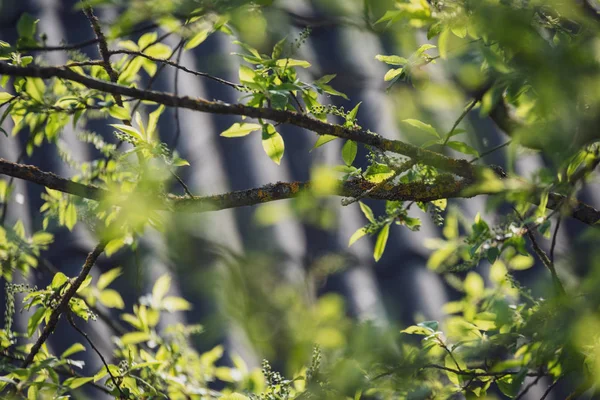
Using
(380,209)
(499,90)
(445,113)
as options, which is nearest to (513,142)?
(499,90)

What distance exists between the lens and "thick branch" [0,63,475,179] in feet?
1.77

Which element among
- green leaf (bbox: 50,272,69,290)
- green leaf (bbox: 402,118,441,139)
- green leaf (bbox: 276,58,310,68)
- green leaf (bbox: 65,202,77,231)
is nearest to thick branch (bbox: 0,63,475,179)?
green leaf (bbox: 402,118,441,139)

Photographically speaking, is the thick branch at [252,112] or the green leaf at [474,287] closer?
the thick branch at [252,112]

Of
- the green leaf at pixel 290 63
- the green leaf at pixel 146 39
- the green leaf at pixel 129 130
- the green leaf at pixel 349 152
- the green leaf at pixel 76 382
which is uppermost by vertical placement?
the green leaf at pixel 146 39

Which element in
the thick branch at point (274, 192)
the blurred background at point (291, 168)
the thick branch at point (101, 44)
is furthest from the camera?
the blurred background at point (291, 168)

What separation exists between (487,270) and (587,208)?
0.65 m

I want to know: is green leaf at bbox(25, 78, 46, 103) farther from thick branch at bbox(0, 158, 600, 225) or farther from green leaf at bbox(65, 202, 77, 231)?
green leaf at bbox(65, 202, 77, 231)

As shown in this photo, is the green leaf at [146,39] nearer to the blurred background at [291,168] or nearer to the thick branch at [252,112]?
the blurred background at [291,168]

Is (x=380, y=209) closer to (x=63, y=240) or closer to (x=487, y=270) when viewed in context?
(x=487, y=270)

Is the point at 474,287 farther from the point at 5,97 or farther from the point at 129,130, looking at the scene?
the point at 5,97

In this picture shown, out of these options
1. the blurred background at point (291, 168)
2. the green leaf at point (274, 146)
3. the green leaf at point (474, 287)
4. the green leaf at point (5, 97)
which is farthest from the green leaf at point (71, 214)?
the green leaf at point (474, 287)

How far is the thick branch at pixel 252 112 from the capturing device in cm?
54

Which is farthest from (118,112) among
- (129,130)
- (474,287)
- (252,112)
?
(474,287)

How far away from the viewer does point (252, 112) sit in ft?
1.96
